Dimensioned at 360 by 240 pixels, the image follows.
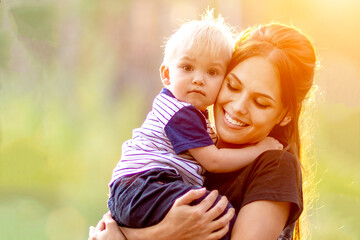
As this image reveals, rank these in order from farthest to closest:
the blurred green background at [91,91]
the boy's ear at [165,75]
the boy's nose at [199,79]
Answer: the blurred green background at [91,91] → the boy's ear at [165,75] → the boy's nose at [199,79]

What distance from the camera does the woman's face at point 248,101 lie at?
2.14 meters

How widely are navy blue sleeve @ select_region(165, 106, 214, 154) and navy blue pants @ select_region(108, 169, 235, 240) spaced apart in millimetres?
120

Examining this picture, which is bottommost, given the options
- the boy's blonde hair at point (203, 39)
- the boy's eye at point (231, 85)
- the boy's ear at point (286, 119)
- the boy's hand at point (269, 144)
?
the boy's hand at point (269, 144)

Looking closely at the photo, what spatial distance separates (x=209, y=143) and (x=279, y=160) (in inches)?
11.3

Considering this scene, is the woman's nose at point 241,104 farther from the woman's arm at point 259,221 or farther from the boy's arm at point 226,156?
the woman's arm at point 259,221

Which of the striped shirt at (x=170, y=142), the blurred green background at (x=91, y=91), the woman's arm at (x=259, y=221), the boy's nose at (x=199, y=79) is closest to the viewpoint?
the woman's arm at (x=259, y=221)

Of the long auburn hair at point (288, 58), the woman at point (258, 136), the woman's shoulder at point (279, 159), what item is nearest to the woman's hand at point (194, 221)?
the woman at point (258, 136)

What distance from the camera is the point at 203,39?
212 centimetres

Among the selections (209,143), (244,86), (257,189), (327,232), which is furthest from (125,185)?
(327,232)

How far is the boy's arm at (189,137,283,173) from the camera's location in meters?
2.02

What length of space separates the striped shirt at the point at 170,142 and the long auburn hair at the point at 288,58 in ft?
1.15

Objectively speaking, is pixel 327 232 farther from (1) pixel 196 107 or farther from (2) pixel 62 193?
(1) pixel 196 107

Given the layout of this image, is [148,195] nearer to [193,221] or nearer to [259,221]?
[193,221]

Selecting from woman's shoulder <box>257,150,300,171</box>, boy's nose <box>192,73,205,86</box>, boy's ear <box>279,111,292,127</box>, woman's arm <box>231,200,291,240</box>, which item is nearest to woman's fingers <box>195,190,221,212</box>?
woman's arm <box>231,200,291,240</box>
